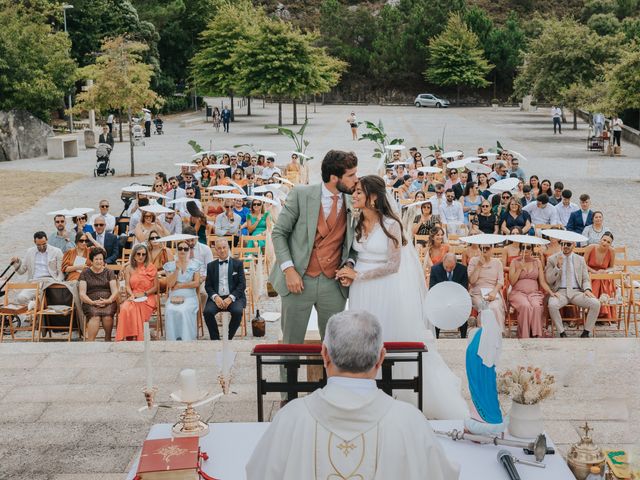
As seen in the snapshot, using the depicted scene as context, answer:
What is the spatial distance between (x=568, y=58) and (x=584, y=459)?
1662 inches

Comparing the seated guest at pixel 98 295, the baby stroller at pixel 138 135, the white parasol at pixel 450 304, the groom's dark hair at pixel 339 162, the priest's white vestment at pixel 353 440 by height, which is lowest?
the baby stroller at pixel 138 135

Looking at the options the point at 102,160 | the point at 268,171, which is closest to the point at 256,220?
the point at 268,171

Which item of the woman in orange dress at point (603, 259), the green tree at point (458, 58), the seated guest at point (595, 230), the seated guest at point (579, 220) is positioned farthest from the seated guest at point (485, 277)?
the green tree at point (458, 58)

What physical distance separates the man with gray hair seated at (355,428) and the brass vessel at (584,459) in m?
1.78

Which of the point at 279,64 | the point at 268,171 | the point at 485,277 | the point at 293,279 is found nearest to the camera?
the point at 293,279

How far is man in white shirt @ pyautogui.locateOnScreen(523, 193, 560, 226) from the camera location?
49.1ft

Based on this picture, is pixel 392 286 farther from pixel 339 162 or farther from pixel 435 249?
pixel 435 249

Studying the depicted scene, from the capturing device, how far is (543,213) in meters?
15.1

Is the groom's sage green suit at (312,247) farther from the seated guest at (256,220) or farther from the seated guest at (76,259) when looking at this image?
the seated guest at (256,220)

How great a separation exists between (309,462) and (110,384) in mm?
4922

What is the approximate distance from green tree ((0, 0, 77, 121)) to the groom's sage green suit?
1260 inches

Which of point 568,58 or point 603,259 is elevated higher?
point 568,58

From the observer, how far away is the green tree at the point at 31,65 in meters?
35.4

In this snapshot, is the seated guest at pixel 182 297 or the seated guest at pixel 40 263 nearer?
the seated guest at pixel 182 297
